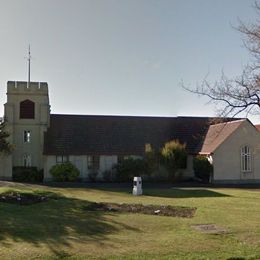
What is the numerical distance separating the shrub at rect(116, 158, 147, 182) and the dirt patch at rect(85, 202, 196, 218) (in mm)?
20326

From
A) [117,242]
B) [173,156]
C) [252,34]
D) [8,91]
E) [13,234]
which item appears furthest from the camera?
[8,91]

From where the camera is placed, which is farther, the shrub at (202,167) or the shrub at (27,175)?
the shrub at (27,175)

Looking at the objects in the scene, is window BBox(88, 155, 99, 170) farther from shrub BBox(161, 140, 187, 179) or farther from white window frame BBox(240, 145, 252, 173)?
white window frame BBox(240, 145, 252, 173)

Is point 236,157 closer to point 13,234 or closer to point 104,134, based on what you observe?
point 104,134

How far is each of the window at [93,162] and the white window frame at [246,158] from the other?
13.1 meters

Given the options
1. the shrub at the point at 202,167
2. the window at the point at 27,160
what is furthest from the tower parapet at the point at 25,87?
the shrub at the point at 202,167

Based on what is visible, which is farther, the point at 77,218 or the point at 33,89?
the point at 33,89

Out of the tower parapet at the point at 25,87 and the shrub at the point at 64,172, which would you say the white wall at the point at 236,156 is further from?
the tower parapet at the point at 25,87

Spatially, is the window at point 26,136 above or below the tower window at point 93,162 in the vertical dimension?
above

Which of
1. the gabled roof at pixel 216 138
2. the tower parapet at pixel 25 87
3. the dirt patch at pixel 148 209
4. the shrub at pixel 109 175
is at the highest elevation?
the tower parapet at pixel 25 87

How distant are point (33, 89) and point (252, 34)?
32090mm

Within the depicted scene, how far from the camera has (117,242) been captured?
1129 centimetres

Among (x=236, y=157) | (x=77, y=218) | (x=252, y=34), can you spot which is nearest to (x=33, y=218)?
(x=77, y=218)

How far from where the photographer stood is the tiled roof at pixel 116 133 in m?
42.9
